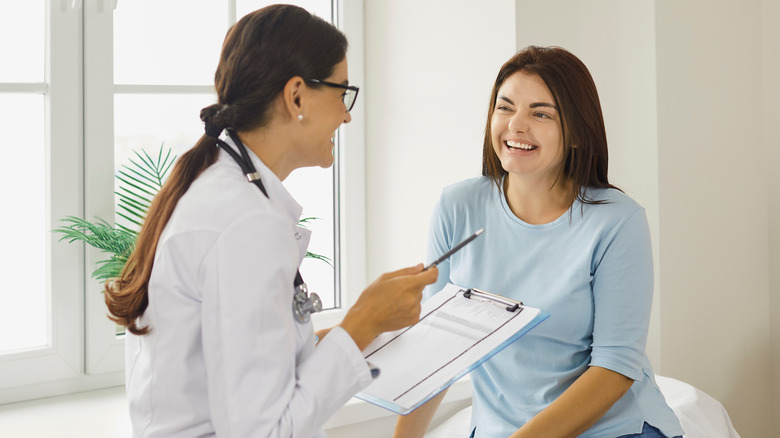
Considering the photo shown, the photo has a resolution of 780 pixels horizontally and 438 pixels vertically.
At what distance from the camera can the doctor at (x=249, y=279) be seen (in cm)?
84

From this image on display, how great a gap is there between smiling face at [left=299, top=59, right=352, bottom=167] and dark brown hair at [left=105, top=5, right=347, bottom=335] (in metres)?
0.02

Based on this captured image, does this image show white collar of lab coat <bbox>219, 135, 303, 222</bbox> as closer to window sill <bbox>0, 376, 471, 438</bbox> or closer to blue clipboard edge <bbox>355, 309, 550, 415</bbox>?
blue clipboard edge <bbox>355, 309, 550, 415</bbox>

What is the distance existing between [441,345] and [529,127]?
1.60 ft

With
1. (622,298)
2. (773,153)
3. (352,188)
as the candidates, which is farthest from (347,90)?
(773,153)

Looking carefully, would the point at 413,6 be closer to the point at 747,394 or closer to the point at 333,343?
the point at 333,343

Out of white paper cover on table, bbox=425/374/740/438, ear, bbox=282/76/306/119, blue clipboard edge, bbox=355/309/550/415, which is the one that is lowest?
white paper cover on table, bbox=425/374/740/438

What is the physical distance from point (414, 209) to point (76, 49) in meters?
1.04

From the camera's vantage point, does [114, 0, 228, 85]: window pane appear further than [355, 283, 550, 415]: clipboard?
Yes

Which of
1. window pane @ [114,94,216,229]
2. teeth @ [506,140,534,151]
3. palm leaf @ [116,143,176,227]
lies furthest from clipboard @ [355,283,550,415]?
window pane @ [114,94,216,229]

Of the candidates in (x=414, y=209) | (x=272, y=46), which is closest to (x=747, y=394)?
(x=414, y=209)

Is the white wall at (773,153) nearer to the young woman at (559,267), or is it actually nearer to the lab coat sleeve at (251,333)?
the young woman at (559,267)

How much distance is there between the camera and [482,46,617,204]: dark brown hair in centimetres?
137

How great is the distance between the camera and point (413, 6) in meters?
2.17

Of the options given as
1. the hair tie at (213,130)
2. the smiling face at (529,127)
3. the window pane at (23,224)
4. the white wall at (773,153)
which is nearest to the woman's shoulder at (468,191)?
the smiling face at (529,127)
